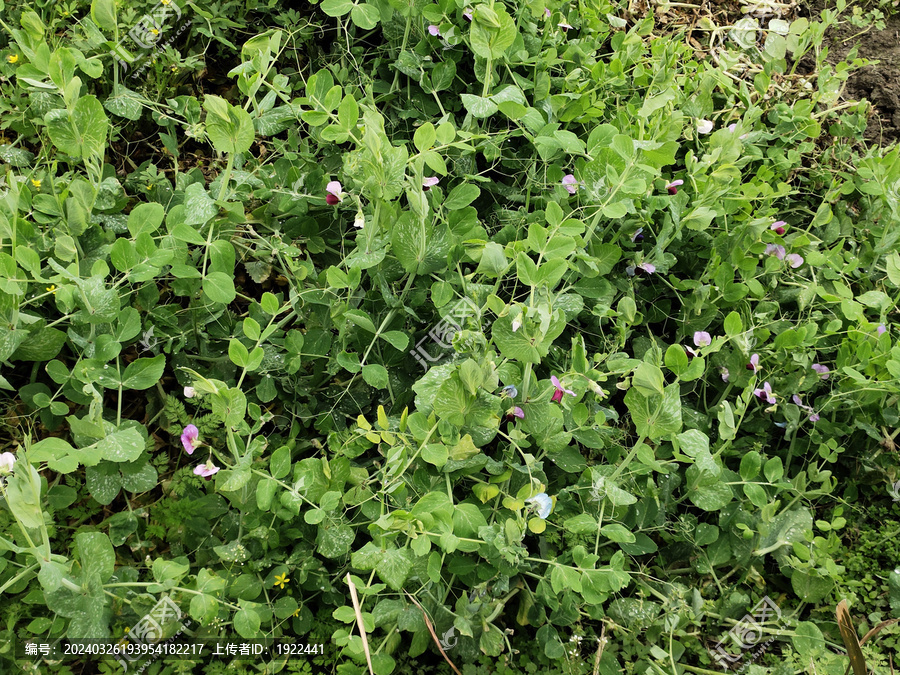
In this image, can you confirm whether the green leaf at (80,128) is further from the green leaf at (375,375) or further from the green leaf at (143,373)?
the green leaf at (375,375)

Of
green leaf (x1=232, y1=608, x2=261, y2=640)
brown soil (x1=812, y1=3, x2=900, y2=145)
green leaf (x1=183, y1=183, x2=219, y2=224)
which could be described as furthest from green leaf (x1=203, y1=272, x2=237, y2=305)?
brown soil (x1=812, y1=3, x2=900, y2=145)

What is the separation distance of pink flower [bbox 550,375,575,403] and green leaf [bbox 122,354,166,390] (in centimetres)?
98

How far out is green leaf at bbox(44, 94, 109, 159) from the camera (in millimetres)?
1637

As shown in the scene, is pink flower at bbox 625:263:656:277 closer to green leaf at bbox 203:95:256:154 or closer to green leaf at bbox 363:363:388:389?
green leaf at bbox 363:363:388:389

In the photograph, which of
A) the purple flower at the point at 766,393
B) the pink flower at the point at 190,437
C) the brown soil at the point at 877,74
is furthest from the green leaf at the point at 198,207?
the brown soil at the point at 877,74

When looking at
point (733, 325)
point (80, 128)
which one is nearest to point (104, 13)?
point (80, 128)

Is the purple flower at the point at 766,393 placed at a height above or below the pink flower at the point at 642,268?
below

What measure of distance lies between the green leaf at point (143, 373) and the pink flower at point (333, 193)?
645 mm

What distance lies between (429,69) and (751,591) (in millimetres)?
1967

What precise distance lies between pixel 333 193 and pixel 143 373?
72cm

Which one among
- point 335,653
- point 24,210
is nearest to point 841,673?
point 335,653

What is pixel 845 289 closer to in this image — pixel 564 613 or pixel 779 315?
pixel 779 315

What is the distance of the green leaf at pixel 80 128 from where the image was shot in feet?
5.37

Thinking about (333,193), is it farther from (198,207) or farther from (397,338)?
(397,338)
